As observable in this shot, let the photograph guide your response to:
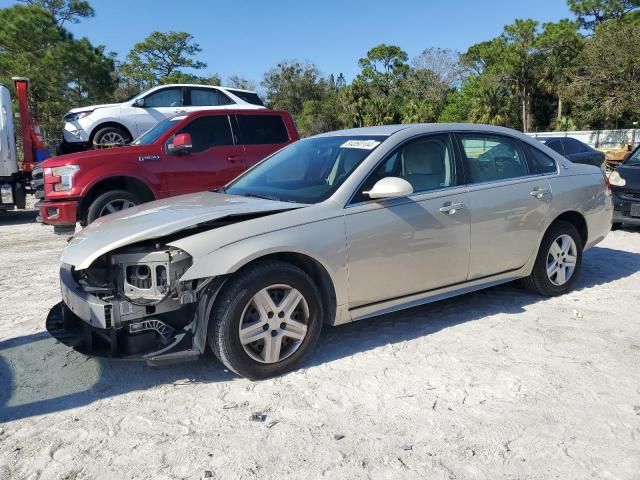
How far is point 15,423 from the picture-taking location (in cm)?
308

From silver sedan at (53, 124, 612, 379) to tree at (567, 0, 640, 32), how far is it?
49.2m

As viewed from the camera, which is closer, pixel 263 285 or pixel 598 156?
pixel 263 285

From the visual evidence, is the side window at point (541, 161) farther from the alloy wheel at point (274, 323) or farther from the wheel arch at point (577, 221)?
the alloy wheel at point (274, 323)

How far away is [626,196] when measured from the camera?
8.27m

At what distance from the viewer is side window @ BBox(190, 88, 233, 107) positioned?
12.2 meters

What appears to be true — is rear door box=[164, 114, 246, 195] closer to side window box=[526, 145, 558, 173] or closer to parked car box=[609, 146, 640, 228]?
side window box=[526, 145, 558, 173]

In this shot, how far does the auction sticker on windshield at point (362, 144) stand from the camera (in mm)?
4215

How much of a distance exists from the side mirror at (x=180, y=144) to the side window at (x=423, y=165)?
12.9 feet

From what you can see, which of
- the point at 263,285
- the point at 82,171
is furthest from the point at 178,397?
the point at 82,171

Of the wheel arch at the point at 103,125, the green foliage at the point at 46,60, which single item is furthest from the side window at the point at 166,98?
the green foliage at the point at 46,60

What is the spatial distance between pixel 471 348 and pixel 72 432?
267cm

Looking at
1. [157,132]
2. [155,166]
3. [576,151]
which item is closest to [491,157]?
[155,166]

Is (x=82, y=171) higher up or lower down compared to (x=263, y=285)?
higher up

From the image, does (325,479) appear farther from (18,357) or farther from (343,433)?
(18,357)
